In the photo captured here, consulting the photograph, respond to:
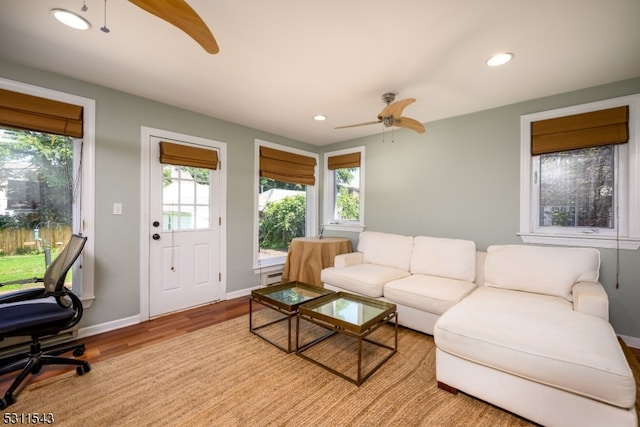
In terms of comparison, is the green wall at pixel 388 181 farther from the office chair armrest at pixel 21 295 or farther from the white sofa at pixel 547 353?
the white sofa at pixel 547 353

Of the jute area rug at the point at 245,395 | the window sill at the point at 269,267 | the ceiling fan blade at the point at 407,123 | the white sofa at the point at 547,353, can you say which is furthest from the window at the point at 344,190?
the jute area rug at the point at 245,395

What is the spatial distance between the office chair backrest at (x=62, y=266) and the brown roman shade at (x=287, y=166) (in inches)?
89.7

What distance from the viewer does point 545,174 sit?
2738 mm

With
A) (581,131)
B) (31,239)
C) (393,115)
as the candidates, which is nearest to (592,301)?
(581,131)

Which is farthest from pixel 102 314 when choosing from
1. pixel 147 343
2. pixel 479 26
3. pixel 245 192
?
pixel 479 26

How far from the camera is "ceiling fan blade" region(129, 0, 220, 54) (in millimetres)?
1020

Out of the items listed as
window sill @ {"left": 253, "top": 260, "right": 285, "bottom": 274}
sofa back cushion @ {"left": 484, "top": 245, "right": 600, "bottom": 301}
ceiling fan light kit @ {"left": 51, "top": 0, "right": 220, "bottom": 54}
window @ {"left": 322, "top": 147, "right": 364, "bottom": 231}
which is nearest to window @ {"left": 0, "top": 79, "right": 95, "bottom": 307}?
window sill @ {"left": 253, "top": 260, "right": 285, "bottom": 274}

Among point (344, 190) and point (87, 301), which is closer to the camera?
point (87, 301)

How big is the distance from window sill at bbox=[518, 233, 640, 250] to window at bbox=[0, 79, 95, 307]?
4.44 meters

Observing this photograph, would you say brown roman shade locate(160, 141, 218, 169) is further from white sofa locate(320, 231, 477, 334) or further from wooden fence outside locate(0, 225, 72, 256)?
white sofa locate(320, 231, 477, 334)

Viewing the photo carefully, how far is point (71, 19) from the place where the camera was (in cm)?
163

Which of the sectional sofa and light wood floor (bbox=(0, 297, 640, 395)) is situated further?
light wood floor (bbox=(0, 297, 640, 395))

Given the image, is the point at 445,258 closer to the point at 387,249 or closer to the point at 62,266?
the point at 387,249

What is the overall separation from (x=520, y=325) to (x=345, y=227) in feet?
9.57
